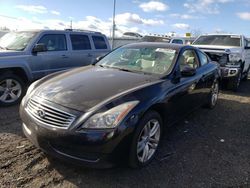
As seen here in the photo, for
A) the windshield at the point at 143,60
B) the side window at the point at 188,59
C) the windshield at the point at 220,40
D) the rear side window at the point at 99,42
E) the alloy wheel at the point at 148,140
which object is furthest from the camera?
the windshield at the point at 220,40

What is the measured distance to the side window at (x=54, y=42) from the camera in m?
6.10

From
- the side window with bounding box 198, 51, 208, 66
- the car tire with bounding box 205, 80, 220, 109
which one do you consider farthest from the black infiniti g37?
the car tire with bounding box 205, 80, 220, 109

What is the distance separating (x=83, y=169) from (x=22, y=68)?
139 inches

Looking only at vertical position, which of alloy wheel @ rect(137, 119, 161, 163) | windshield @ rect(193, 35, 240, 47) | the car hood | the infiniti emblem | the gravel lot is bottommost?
the gravel lot

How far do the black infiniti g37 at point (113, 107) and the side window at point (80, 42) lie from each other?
2.65 metres

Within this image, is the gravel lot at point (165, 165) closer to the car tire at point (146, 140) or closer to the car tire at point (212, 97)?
the car tire at point (146, 140)

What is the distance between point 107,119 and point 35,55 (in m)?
3.93

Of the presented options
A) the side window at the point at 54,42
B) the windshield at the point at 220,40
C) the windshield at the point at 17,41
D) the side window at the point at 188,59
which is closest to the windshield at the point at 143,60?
the side window at the point at 188,59

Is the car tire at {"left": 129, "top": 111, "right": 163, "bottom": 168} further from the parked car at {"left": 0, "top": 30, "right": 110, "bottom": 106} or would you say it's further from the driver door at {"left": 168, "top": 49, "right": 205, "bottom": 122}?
the parked car at {"left": 0, "top": 30, "right": 110, "bottom": 106}

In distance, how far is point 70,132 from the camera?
257 cm

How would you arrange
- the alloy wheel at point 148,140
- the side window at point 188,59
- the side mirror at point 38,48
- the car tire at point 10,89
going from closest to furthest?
1. the alloy wheel at point 148,140
2. the side window at point 188,59
3. the car tire at point 10,89
4. the side mirror at point 38,48

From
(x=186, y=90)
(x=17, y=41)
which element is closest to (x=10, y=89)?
(x=17, y=41)

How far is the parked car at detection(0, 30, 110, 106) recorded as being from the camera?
17.7 feet

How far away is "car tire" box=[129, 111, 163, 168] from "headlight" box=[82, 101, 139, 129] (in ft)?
0.96
